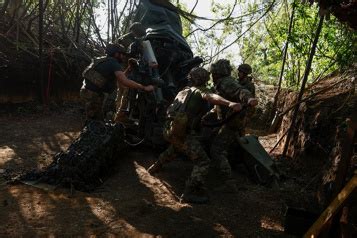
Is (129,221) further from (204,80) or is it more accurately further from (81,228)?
(204,80)

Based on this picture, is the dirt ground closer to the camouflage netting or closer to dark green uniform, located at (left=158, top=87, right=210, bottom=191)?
the camouflage netting

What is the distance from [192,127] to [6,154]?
3420mm

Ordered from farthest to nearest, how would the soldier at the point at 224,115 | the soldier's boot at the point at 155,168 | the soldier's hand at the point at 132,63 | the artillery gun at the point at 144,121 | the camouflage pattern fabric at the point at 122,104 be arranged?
the camouflage pattern fabric at the point at 122,104 → the soldier's hand at the point at 132,63 → the soldier's boot at the point at 155,168 → the soldier at the point at 224,115 → the artillery gun at the point at 144,121

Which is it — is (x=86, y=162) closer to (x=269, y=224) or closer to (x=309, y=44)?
(x=269, y=224)

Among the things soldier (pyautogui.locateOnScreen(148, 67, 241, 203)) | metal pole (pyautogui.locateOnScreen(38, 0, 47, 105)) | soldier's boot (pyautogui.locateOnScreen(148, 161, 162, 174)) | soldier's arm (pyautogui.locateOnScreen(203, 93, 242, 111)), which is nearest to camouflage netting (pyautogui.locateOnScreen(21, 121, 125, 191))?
soldier's boot (pyautogui.locateOnScreen(148, 161, 162, 174))

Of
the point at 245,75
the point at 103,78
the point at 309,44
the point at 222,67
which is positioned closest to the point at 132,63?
the point at 103,78

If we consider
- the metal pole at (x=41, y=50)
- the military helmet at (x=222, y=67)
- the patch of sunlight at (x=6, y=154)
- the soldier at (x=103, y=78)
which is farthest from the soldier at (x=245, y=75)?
the metal pole at (x=41, y=50)

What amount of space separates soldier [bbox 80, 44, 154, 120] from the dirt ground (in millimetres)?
1084

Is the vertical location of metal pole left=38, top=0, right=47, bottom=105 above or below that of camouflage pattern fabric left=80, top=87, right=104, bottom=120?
above

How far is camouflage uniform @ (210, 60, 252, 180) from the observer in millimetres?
5734

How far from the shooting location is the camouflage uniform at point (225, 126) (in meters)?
5.73

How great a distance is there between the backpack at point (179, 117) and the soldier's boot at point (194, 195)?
0.74m

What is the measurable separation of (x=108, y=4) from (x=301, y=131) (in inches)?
332

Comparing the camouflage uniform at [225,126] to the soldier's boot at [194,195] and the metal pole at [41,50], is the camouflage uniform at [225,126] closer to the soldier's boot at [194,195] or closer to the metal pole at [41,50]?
the soldier's boot at [194,195]
